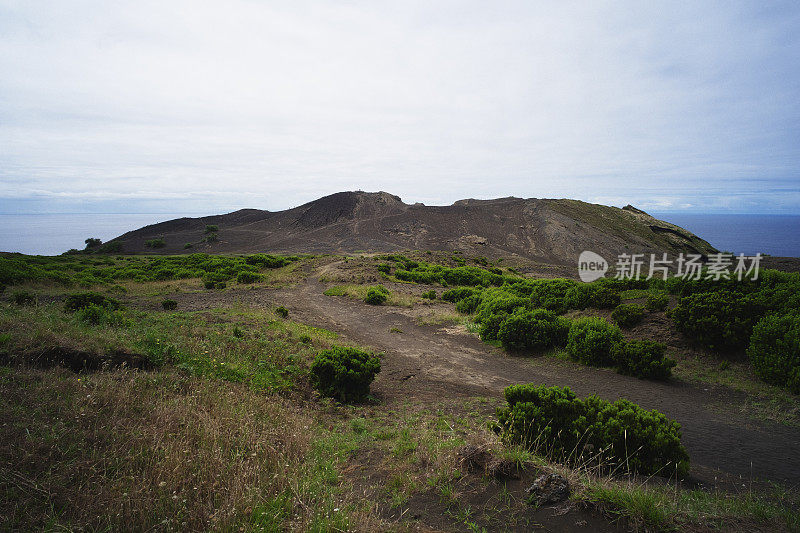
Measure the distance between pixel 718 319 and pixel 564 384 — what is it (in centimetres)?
491

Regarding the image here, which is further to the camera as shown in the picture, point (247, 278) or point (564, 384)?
point (247, 278)

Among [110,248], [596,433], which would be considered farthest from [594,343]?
[110,248]

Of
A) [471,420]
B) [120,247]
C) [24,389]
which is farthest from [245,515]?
[120,247]

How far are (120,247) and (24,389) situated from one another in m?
71.3

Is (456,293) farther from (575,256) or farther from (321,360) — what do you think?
(575,256)

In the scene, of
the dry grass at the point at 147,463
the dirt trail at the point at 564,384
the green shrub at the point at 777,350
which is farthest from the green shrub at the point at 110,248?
the green shrub at the point at 777,350

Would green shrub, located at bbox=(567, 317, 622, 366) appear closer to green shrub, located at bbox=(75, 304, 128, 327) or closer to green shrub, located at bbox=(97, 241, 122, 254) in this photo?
green shrub, located at bbox=(75, 304, 128, 327)

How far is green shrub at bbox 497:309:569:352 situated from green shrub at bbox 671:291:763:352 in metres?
3.30

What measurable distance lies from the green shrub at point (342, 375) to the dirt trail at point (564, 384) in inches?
30.0

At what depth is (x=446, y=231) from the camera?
2680 inches

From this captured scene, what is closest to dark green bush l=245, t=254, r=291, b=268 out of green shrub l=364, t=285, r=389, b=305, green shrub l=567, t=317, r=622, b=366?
green shrub l=364, t=285, r=389, b=305

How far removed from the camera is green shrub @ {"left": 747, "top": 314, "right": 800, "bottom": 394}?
8.26m

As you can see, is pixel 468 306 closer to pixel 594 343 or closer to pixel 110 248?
pixel 594 343

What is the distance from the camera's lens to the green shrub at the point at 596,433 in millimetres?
4820
